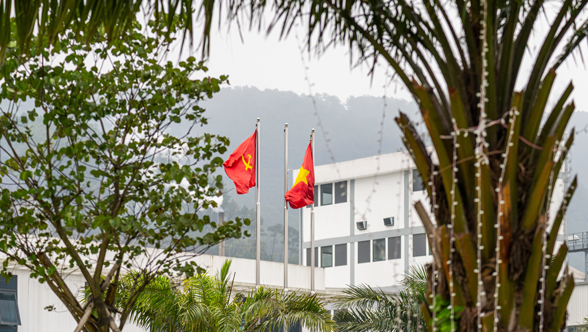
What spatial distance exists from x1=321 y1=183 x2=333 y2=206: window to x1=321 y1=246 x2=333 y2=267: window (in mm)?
1910

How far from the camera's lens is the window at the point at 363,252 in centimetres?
2638

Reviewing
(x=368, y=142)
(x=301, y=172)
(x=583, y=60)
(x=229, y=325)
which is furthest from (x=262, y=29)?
(x=368, y=142)

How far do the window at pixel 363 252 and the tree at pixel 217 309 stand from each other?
1623 centimetres

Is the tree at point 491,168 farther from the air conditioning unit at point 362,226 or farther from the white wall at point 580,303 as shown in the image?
the air conditioning unit at point 362,226

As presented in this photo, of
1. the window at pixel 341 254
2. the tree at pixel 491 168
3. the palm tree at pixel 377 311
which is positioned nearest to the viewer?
the tree at pixel 491 168

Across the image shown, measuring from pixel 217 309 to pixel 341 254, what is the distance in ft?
59.5

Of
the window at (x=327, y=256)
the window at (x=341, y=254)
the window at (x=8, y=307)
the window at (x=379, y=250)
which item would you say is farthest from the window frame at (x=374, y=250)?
the window at (x=8, y=307)

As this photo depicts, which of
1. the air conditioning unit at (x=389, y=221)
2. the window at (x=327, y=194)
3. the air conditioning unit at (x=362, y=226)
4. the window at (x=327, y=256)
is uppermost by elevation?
the window at (x=327, y=194)

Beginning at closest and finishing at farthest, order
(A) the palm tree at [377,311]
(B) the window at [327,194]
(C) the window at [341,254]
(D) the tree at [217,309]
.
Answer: (D) the tree at [217,309] < (A) the palm tree at [377,311] < (C) the window at [341,254] < (B) the window at [327,194]

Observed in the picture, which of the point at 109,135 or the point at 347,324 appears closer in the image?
the point at 109,135

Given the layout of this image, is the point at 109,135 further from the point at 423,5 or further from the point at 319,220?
the point at 319,220

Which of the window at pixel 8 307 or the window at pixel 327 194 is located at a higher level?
the window at pixel 327 194

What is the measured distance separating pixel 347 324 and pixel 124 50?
7.40 metres

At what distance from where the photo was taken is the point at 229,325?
9289mm
